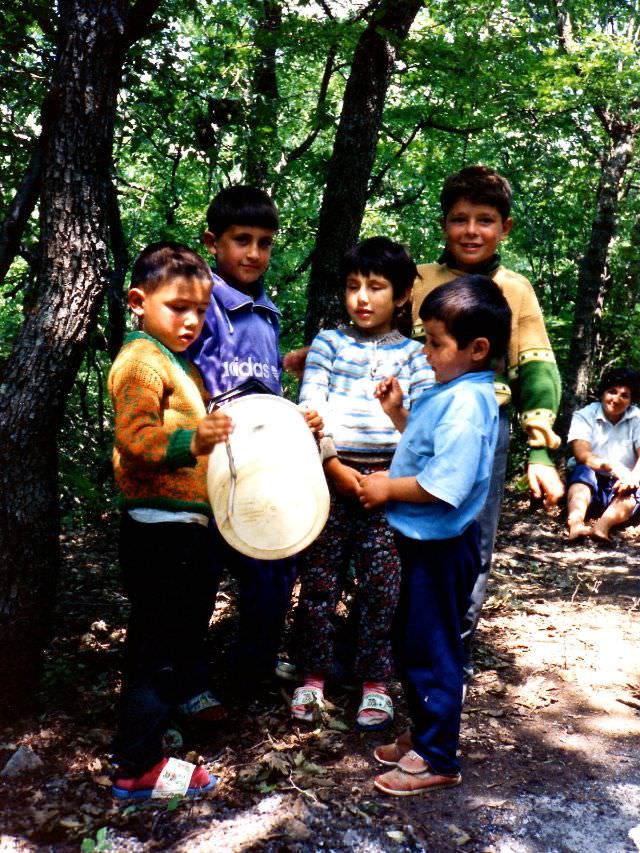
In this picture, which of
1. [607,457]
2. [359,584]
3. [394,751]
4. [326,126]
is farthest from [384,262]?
[607,457]

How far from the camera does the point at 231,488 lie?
222 cm

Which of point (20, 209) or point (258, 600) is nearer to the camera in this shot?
point (258, 600)

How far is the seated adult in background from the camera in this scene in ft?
21.2

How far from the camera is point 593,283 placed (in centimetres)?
941

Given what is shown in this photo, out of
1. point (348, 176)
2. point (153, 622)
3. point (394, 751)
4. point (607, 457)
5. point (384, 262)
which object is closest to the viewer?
point (153, 622)

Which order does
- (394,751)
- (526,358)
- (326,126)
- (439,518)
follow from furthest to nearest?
(326,126)
(526,358)
(394,751)
(439,518)

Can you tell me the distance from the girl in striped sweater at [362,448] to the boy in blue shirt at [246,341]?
15 cm

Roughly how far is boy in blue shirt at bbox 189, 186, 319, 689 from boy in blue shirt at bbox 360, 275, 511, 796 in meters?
0.70

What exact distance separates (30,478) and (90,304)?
0.77m

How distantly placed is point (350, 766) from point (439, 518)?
3.46ft

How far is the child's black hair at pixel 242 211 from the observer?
296 cm

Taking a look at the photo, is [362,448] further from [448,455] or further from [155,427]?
[155,427]

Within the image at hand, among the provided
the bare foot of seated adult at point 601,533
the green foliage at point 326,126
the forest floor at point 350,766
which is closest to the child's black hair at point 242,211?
the green foliage at point 326,126

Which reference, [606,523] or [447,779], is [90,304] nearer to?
[447,779]
